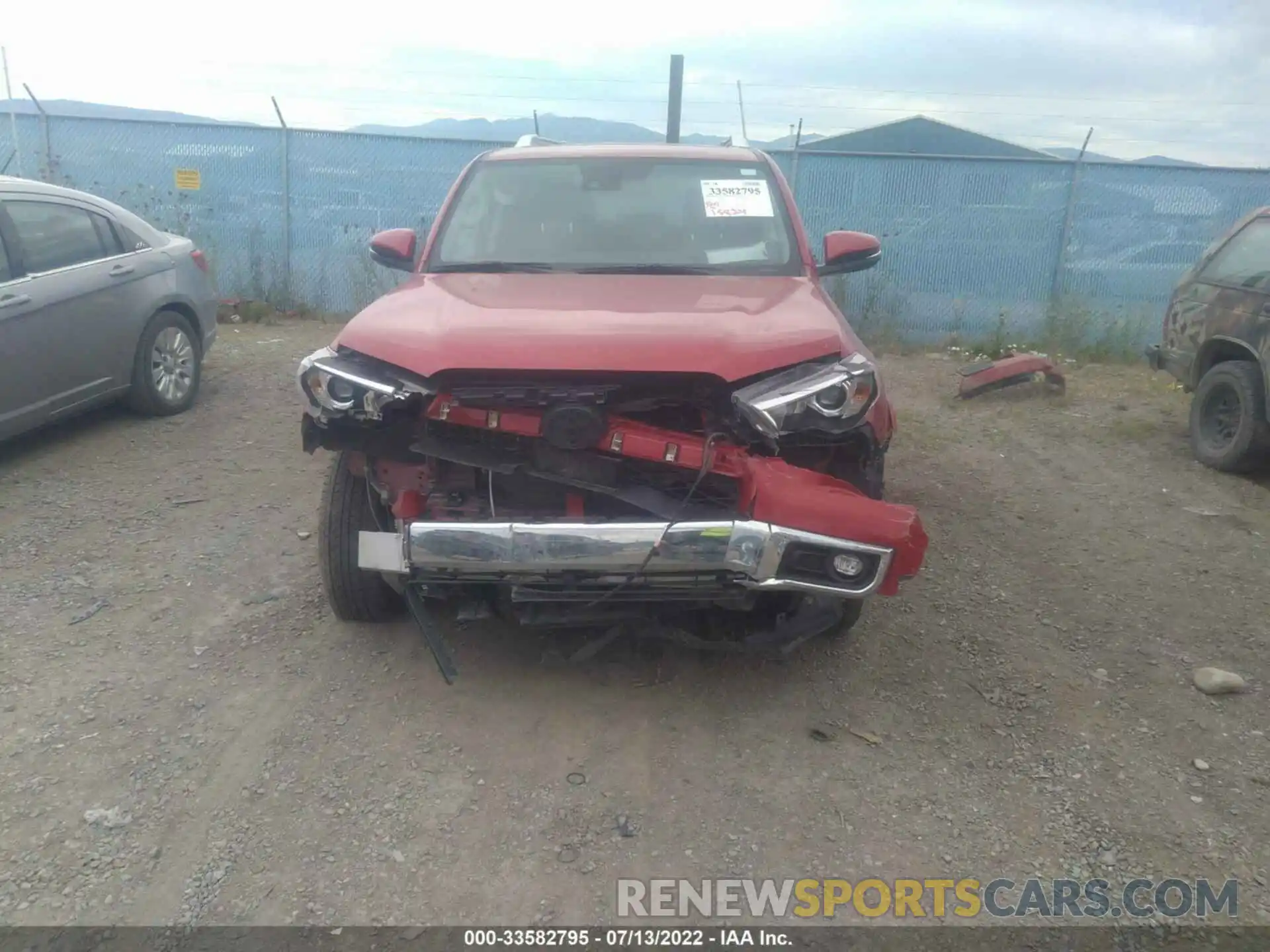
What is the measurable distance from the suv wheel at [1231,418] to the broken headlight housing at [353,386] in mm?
5177

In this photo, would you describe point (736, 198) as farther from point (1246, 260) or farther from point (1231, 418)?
point (1231, 418)

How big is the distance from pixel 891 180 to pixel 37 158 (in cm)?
925

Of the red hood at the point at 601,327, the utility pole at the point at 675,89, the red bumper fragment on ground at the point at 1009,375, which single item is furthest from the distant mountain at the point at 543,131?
the red hood at the point at 601,327

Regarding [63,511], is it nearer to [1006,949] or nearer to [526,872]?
[526,872]

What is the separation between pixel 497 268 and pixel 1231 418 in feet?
15.7

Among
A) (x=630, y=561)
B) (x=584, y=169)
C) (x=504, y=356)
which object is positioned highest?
(x=584, y=169)

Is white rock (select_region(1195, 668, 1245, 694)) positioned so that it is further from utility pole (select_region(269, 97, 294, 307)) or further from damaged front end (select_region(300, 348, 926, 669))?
utility pole (select_region(269, 97, 294, 307))

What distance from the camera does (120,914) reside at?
2545mm

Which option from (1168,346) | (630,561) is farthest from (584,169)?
(1168,346)

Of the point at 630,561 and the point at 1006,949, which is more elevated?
the point at 630,561

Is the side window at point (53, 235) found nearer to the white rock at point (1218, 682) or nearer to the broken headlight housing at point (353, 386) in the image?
the broken headlight housing at point (353, 386)

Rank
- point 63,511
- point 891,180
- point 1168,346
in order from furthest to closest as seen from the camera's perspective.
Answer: point 891,180 < point 1168,346 < point 63,511

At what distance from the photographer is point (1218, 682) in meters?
3.71

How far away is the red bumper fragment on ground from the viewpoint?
8242 mm
